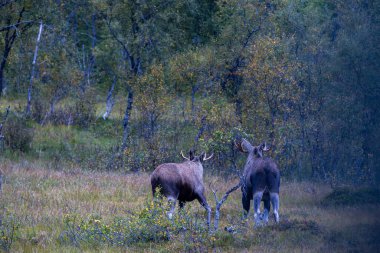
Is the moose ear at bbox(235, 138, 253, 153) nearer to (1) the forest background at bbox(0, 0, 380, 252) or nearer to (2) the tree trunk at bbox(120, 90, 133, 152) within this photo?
(1) the forest background at bbox(0, 0, 380, 252)

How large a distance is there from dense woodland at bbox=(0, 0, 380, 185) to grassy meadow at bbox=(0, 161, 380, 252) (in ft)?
9.39

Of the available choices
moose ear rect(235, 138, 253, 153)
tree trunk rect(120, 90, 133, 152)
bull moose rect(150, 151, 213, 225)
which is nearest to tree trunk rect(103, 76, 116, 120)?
tree trunk rect(120, 90, 133, 152)

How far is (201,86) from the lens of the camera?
29.2 meters

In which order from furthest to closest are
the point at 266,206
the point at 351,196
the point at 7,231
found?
the point at 351,196, the point at 266,206, the point at 7,231

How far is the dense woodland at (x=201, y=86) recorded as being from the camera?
79.7 feet

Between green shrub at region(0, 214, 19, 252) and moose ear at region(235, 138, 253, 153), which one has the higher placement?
moose ear at region(235, 138, 253, 153)

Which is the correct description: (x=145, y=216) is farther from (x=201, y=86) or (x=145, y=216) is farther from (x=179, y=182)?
(x=201, y=86)

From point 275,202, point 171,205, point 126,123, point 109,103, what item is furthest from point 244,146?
point 109,103

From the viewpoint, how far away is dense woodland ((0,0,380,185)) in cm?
2428

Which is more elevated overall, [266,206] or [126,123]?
[126,123]

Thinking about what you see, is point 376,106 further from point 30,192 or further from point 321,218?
point 30,192

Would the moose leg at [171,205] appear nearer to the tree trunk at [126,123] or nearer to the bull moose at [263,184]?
the bull moose at [263,184]

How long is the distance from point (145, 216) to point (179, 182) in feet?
7.16

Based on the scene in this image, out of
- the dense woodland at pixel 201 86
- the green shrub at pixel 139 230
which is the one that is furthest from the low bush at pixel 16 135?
the green shrub at pixel 139 230
